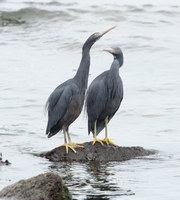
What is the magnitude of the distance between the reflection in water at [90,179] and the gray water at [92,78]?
1cm

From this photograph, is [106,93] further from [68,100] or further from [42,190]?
[42,190]

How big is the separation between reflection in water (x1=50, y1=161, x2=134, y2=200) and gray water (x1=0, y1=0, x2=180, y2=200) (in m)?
0.01

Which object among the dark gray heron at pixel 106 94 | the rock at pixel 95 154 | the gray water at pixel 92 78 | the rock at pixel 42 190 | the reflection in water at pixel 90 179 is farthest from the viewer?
the dark gray heron at pixel 106 94

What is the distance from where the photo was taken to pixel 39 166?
32.9ft

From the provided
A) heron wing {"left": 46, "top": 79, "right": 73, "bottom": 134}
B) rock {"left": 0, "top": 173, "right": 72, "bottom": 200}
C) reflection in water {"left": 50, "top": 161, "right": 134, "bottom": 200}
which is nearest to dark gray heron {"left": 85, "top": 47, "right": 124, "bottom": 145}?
heron wing {"left": 46, "top": 79, "right": 73, "bottom": 134}

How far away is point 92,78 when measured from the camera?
17.0m

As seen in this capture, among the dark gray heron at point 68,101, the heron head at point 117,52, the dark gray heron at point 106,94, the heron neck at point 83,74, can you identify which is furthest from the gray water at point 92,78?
the heron head at point 117,52

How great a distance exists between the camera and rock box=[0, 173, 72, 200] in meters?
7.38

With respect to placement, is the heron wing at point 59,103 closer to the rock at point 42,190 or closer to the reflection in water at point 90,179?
the reflection in water at point 90,179

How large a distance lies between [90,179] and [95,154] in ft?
3.58

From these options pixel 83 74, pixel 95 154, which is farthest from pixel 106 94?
pixel 95 154

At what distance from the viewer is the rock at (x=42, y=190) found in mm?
7375

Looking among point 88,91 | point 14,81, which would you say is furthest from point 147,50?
point 88,91

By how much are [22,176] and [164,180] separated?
1796 mm
